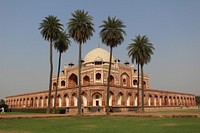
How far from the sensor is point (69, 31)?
41312 millimetres

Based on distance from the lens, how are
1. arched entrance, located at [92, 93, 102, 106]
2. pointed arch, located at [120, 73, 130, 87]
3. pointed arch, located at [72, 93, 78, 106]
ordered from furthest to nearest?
pointed arch, located at [120, 73, 130, 87] < pointed arch, located at [72, 93, 78, 106] < arched entrance, located at [92, 93, 102, 106]

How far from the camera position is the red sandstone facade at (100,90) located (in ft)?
194

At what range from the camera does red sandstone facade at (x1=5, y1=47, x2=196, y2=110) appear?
2323 inches

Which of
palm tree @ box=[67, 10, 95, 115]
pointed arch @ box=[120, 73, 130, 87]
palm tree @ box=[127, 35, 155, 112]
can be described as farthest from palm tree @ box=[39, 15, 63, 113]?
pointed arch @ box=[120, 73, 130, 87]

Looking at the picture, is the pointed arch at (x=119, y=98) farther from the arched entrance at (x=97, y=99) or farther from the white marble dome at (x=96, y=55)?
the white marble dome at (x=96, y=55)

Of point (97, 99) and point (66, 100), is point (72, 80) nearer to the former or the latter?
point (66, 100)

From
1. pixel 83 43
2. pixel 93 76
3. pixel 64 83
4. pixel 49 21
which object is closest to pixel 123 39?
pixel 83 43

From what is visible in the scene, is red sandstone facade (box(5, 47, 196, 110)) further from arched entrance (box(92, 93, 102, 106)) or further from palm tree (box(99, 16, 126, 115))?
palm tree (box(99, 16, 126, 115))

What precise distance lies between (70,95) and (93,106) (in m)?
10.6

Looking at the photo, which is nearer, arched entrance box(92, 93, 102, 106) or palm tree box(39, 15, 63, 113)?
palm tree box(39, 15, 63, 113)

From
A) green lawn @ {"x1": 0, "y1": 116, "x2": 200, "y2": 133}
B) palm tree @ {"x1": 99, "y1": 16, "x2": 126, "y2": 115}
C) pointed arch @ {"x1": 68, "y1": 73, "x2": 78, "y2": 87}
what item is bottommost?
green lawn @ {"x1": 0, "y1": 116, "x2": 200, "y2": 133}

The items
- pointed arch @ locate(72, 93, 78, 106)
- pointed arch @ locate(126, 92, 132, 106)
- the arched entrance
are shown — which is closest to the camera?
the arched entrance

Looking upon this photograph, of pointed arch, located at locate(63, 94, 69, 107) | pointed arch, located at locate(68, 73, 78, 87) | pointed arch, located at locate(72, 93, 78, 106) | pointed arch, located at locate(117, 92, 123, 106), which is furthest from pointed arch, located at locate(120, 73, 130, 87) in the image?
pointed arch, located at locate(63, 94, 69, 107)

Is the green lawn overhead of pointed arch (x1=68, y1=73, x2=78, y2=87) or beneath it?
beneath
